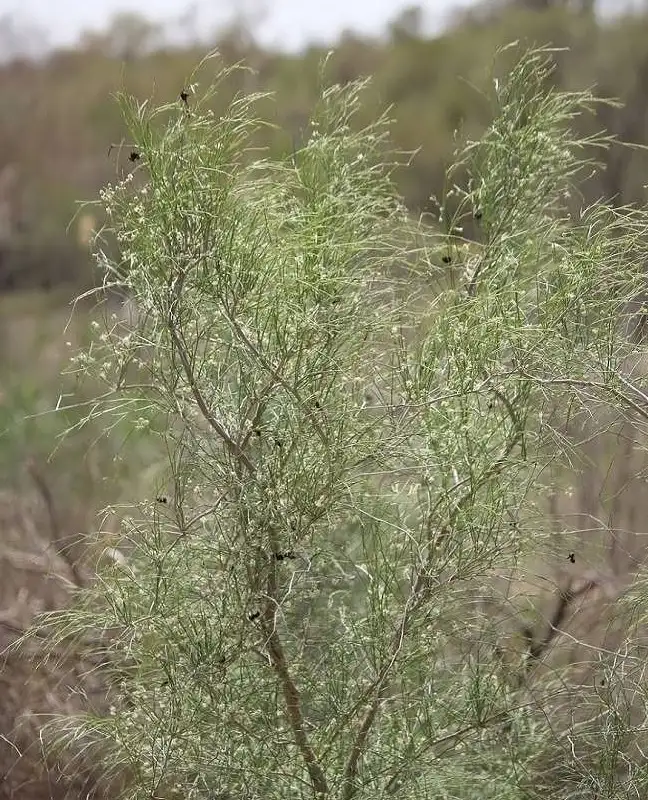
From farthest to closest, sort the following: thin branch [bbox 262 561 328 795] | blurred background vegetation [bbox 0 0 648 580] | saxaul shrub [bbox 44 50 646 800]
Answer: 1. blurred background vegetation [bbox 0 0 648 580]
2. thin branch [bbox 262 561 328 795]
3. saxaul shrub [bbox 44 50 646 800]

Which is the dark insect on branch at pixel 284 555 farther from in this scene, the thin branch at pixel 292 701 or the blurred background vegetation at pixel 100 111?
the blurred background vegetation at pixel 100 111

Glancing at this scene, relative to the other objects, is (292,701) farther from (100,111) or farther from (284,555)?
(100,111)

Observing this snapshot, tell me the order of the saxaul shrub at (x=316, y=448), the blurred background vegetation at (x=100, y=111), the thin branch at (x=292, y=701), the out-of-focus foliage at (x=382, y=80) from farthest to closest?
1. the blurred background vegetation at (x=100, y=111)
2. the out-of-focus foliage at (x=382, y=80)
3. the thin branch at (x=292, y=701)
4. the saxaul shrub at (x=316, y=448)

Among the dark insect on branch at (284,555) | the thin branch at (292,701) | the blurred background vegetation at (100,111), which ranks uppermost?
the blurred background vegetation at (100,111)

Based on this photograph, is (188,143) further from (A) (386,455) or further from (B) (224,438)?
(A) (386,455)

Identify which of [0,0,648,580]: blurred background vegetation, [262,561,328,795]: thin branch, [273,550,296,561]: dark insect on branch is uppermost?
[0,0,648,580]: blurred background vegetation

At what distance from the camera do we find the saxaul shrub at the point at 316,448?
4.67 ft

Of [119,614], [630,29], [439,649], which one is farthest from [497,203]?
[630,29]

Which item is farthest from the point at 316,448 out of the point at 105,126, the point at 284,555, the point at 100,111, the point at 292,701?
the point at 100,111

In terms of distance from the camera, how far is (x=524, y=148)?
69.8 inches

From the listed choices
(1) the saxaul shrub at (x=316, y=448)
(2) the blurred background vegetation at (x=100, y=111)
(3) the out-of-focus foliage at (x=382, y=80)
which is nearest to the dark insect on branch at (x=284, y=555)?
(1) the saxaul shrub at (x=316, y=448)

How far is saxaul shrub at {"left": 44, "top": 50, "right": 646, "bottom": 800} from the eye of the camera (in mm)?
1423

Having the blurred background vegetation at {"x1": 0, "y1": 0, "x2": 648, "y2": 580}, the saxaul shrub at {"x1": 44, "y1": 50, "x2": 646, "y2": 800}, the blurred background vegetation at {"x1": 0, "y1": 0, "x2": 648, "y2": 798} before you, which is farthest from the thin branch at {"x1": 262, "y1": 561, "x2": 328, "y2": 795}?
the blurred background vegetation at {"x1": 0, "y1": 0, "x2": 648, "y2": 580}

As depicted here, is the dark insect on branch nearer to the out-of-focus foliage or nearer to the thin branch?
the thin branch
